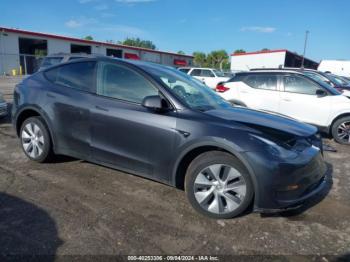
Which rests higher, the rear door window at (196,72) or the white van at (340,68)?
the white van at (340,68)

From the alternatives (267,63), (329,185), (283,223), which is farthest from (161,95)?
(267,63)

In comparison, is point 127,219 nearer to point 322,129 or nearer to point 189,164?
point 189,164

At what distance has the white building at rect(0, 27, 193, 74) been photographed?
32.4m

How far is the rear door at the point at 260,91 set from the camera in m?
7.77

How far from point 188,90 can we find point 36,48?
46864mm

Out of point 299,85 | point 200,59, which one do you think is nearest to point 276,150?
point 299,85

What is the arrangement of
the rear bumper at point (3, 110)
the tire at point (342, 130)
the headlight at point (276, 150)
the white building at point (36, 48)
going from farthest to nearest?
the white building at point (36, 48), the rear bumper at point (3, 110), the tire at point (342, 130), the headlight at point (276, 150)

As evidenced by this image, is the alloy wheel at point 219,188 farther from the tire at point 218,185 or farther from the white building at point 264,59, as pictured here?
the white building at point 264,59

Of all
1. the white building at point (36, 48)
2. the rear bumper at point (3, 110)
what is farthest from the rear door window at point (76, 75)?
the white building at point (36, 48)

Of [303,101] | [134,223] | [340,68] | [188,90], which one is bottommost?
[134,223]

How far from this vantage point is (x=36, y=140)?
4.58 metres

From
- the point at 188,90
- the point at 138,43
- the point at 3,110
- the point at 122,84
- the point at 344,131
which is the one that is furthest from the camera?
the point at 138,43

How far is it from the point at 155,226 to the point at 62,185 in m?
1.56

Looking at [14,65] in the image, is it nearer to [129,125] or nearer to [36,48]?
[36,48]
